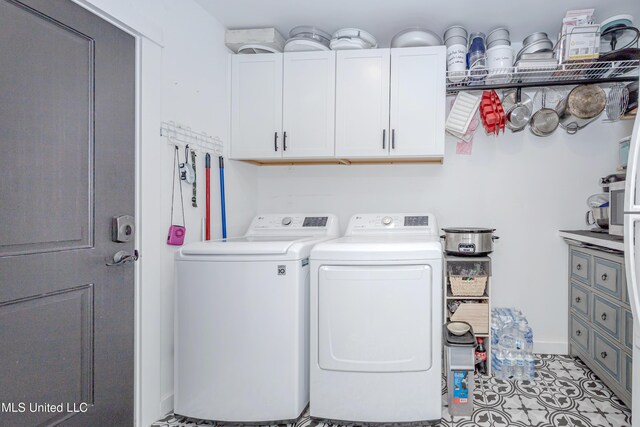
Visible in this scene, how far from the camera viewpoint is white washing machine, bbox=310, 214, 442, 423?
1.85 meters

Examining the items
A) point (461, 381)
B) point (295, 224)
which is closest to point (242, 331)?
point (295, 224)

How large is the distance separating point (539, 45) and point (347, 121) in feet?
4.12

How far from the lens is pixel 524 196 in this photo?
2.82m

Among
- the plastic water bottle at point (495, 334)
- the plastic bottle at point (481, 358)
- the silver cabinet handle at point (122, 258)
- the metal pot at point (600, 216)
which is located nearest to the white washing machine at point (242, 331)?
the silver cabinet handle at point (122, 258)

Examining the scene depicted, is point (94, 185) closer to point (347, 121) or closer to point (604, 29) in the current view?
point (347, 121)

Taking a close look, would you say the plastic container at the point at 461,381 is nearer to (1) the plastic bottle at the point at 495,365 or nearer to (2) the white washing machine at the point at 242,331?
(1) the plastic bottle at the point at 495,365

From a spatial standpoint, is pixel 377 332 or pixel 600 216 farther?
pixel 600 216

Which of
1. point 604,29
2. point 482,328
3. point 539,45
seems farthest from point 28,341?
point 604,29

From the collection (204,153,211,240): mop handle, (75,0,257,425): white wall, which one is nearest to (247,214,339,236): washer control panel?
(204,153,211,240): mop handle

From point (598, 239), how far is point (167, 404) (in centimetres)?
247

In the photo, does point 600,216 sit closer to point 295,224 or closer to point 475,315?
point 475,315

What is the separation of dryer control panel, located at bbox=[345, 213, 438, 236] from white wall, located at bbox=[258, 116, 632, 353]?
26 centimetres

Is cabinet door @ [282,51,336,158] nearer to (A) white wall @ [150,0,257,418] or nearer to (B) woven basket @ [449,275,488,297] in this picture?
(A) white wall @ [150,0,257,418]

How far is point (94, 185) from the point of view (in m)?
1.55
